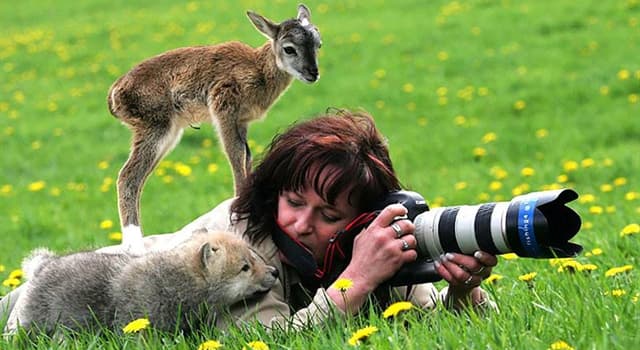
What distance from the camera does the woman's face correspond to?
3.84 m

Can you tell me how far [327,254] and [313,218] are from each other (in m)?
0.15

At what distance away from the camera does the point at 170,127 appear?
4.24 m

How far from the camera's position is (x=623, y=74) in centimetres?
1320

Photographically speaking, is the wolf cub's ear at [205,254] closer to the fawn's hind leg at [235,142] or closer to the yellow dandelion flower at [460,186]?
the fawn's hind leg at [235,142]

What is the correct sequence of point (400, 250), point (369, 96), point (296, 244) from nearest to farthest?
point (400, 250) < point (296, 244) < point (369, 96)

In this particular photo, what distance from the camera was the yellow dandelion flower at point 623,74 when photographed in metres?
13.1

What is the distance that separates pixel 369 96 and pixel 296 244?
10213mm

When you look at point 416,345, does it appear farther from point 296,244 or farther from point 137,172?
point 137,172

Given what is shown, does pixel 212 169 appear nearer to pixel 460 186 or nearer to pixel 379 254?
pixel 460 186

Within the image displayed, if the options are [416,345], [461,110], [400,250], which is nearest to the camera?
[416,345]

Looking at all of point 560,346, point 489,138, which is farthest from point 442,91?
point 560,346

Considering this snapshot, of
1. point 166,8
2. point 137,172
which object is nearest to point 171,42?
point 166,8

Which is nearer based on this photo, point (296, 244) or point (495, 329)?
point (495, 329)

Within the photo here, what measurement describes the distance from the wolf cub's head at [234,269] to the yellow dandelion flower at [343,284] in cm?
35
